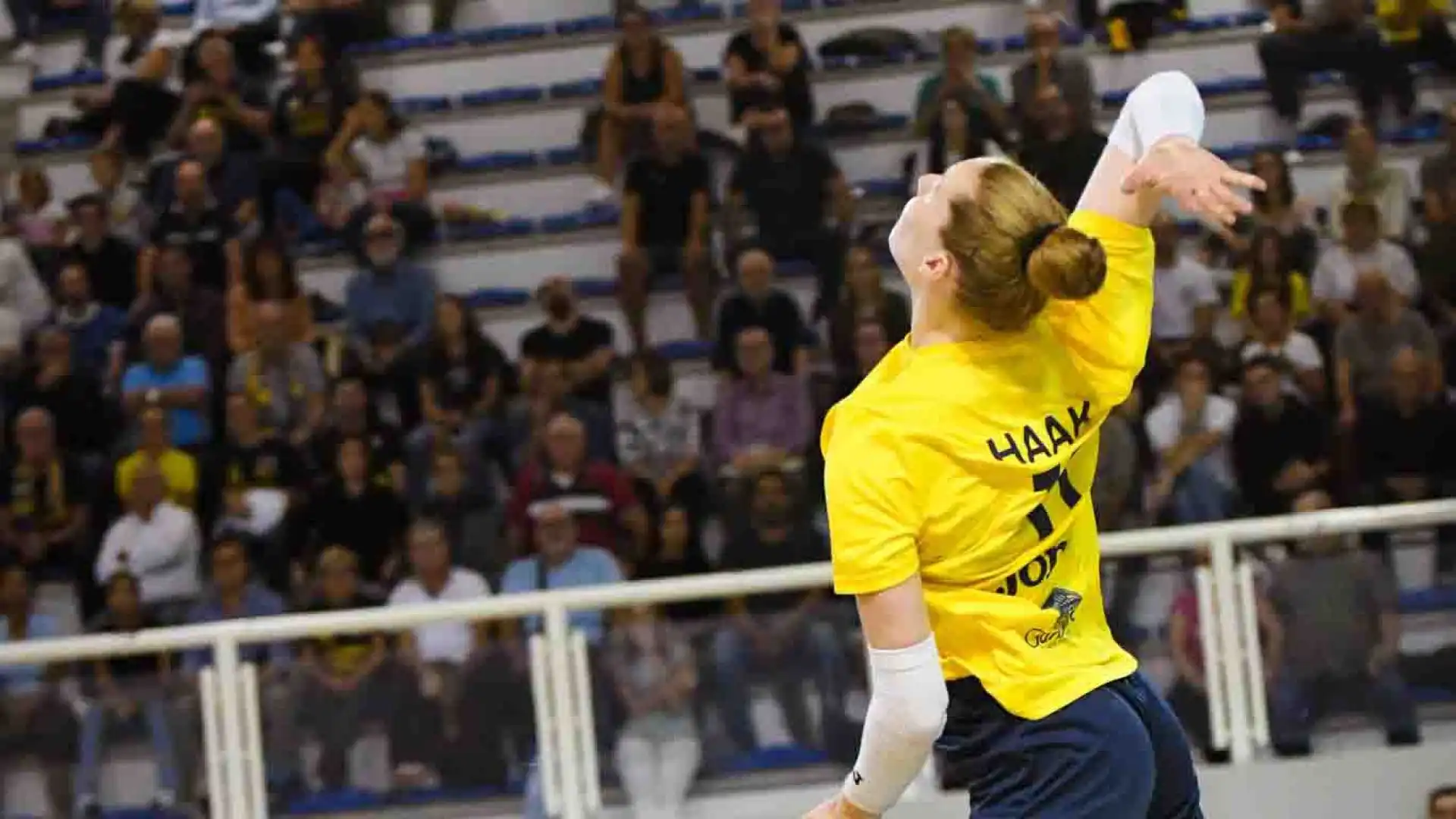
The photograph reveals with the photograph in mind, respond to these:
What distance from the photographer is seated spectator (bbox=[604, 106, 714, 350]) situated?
919cm

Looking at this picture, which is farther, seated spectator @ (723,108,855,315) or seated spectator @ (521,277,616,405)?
seated spectator @ (723,108,855,315)

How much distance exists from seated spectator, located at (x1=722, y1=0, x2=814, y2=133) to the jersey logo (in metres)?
6.72

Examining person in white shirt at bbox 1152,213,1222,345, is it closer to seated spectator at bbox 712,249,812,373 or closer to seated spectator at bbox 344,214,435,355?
seated spectator at bbox 712,249,812,373

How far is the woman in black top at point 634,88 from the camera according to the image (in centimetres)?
975

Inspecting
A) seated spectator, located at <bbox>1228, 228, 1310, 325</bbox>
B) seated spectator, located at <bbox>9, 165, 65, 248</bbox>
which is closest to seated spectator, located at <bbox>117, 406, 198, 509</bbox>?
seated spectator, located at <bbox>9, 165, 65, 248</bbox>

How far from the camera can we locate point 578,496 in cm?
777

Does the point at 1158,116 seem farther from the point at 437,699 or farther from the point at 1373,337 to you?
the point at 1373,337

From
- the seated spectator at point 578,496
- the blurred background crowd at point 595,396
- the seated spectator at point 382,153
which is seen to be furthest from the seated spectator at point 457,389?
the seated spectator at point 382,153

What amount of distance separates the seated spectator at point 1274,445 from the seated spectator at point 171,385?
12.8ft

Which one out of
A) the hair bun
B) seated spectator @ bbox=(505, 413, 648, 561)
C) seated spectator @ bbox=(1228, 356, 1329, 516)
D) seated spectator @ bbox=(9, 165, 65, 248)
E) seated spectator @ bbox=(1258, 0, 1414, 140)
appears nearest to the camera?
the hair bun

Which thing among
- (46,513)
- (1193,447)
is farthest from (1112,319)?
(46,513)

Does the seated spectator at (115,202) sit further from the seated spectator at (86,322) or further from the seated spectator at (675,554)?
the seated spectator at (675,554)

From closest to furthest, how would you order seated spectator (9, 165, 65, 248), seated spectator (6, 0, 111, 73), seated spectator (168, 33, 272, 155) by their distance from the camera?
seated spectator (9, 165, 65, 248)
seated spectator (168, 33, 272, 155)
seated spectator (6, 0, 111, 73)

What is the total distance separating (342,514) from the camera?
317 inches
